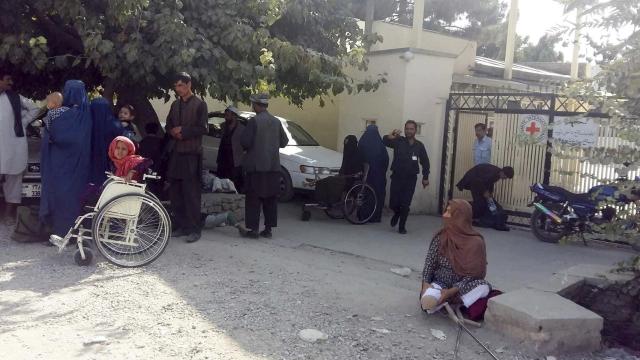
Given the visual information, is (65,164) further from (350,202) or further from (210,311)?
(350,202)

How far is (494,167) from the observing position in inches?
384

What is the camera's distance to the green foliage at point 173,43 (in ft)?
26.1

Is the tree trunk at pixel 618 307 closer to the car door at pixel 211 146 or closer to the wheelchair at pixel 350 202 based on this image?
the wheelchair at pixel 350 202

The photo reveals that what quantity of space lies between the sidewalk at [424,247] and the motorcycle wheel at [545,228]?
0.43 feet

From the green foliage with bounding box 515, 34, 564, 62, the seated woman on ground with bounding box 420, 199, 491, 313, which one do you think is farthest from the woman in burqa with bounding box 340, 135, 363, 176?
the green foliage with bounding box 515, 34, 564, 62

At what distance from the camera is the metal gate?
9547 mm

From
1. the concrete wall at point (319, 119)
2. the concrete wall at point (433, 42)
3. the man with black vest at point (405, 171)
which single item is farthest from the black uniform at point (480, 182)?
the concrete wall at point (433, 42)

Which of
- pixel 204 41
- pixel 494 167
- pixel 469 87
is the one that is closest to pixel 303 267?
pixel 204 41

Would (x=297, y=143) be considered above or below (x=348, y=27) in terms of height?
below

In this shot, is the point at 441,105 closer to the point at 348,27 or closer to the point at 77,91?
the point at 348,27

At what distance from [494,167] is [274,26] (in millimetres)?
4149

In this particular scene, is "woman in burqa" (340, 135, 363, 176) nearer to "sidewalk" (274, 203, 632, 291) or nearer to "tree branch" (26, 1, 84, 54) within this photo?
"sidewalk" (274, 203, 632, 291)

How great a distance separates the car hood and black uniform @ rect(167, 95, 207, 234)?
13.0 feet

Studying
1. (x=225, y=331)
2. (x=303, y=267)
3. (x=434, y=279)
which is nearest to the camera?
(x=225, y=331)
